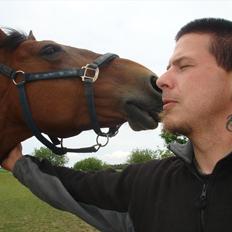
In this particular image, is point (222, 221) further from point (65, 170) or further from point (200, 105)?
point (65, 170)

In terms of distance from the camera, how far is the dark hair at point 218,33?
241cm

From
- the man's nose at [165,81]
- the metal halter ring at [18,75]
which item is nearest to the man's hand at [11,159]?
the metal halter ring at [18,75]

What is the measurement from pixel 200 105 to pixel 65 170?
136 cm

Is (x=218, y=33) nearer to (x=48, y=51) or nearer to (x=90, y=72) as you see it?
(x=90, y=72)

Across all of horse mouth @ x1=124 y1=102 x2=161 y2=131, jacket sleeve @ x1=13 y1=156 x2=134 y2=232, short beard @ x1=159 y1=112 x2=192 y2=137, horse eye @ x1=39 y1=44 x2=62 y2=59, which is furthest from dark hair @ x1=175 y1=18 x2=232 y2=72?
horse eye @ x1=39 y1=44 x2=62 y2=59

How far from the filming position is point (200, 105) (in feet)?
7.73

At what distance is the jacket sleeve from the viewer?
286 cm

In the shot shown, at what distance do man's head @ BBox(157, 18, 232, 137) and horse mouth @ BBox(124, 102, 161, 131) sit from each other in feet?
3.86

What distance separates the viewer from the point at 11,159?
3.61 m

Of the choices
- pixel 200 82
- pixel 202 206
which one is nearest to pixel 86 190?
pixel 202 206

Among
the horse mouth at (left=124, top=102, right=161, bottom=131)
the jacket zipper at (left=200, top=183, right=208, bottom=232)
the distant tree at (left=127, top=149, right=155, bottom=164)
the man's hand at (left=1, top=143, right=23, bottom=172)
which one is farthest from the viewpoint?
the distant tree at (left=127, top=149, right=155, bottom=164)

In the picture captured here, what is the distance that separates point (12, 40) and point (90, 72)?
0.84 m

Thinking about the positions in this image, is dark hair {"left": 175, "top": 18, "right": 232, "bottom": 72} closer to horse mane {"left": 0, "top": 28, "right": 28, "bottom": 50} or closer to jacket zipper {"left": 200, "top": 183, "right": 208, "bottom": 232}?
jacket zipper {"left": 200, "top": 183, "right": 208, "bottom": 232}

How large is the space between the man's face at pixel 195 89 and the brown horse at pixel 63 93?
1214 mm
